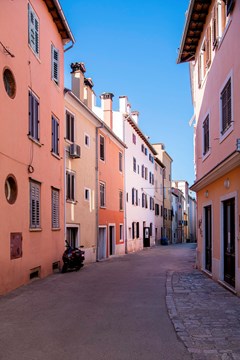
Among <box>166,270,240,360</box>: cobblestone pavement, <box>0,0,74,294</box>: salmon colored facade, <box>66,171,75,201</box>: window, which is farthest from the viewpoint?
<box>66,171,75,201</box>: window

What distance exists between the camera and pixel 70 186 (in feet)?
63.9

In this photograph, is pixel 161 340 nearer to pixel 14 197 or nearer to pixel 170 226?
pixel 14 197

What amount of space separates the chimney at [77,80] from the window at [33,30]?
844cm

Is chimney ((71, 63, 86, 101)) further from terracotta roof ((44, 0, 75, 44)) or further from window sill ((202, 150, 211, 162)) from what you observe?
window sill ((202, 150, 211, 162))

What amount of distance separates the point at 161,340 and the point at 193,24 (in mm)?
12313

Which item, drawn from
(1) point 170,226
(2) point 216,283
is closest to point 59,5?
(2) point 216,283

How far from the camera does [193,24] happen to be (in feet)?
51.2

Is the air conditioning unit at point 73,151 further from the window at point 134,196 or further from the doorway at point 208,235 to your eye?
the window at point 134,196

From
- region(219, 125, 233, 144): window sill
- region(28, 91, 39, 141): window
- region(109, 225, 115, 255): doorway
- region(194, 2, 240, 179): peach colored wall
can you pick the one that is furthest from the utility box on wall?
region(109, 225, 115, 255): doorway

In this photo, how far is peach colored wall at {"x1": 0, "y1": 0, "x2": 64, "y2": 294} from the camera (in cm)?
1088

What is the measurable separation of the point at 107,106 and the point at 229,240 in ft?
68.9

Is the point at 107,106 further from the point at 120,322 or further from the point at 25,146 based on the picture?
the point at 120,322

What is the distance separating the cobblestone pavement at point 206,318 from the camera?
19.6 feet

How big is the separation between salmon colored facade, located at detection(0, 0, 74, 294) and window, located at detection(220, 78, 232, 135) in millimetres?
5677
